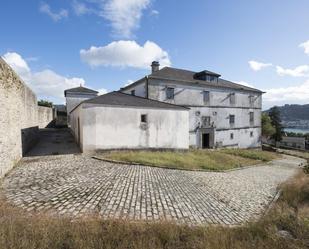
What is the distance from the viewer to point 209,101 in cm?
2423

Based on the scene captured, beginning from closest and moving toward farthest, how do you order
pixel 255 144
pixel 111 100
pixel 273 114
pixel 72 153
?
pixel 72 153, pixel 111 100, pixel 255 144, pixel 273 114

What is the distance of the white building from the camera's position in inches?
840

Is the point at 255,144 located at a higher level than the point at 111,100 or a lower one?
lower

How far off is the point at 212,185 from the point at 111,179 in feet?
15.6

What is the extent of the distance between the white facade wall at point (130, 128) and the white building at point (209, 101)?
5245mm

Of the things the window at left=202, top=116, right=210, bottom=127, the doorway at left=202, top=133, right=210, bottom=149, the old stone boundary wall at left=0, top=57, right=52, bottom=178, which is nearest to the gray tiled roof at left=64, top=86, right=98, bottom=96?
the window at left=202, top=116, right=210, bottom=127

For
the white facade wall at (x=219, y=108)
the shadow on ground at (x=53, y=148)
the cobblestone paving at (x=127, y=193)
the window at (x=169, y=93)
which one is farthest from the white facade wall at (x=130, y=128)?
the white facade wall at (x=219, y=108)

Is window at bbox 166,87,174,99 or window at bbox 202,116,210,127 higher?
window at bbox 166,87,174,99

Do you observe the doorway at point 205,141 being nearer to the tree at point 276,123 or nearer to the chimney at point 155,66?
the chimney at point 155,66

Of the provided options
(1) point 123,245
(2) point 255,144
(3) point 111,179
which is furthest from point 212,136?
(1) point 123,245

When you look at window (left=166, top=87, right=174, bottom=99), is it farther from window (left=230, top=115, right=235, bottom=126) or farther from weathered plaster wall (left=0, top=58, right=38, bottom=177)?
weathered plaster wall (left=0, top=58, right=38, bottom=177)

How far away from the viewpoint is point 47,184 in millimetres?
7059

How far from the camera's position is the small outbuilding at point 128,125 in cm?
1284

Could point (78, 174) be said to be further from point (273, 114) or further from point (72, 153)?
point (273, 114)
